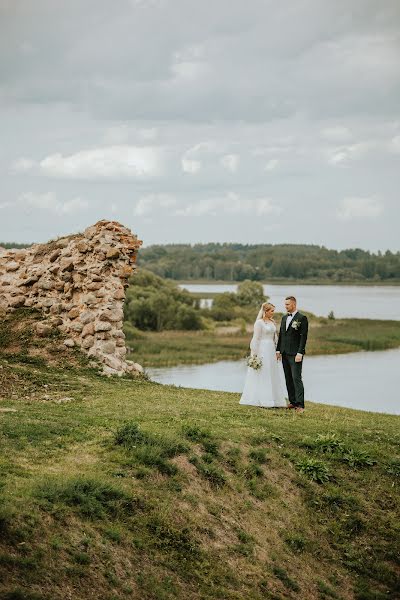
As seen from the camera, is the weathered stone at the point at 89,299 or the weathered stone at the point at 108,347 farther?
the weathered stone at the point at 89,299

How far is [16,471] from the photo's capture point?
7.83 meters

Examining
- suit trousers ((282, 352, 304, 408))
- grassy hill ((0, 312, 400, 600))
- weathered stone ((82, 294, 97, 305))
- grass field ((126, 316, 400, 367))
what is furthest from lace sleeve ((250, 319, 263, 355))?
grass field ((126, 316, 400, 367))

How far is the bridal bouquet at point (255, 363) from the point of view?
1296cm

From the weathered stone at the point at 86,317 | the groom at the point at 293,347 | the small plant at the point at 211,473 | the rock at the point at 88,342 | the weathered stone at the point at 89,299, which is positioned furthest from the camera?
the weathered stone at the point at 89,299

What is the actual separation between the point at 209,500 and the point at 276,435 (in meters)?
2.11

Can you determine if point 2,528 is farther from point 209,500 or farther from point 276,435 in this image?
point 276,435

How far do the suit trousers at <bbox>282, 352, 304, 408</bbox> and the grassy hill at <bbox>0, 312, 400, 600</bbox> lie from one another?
0.80m

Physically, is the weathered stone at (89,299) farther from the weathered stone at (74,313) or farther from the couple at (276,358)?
the couple at (276,358)

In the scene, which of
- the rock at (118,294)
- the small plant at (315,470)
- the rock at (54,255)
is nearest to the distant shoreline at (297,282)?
the rock at (54,255)

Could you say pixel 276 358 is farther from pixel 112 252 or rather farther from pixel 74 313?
pixel 74 313

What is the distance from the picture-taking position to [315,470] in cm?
964

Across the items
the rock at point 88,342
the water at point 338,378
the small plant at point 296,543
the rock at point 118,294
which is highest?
the rock at point 118,294

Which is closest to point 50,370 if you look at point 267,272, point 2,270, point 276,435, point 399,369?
point 2,270

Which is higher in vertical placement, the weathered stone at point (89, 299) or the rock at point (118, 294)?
the rock at point (118, 294)
